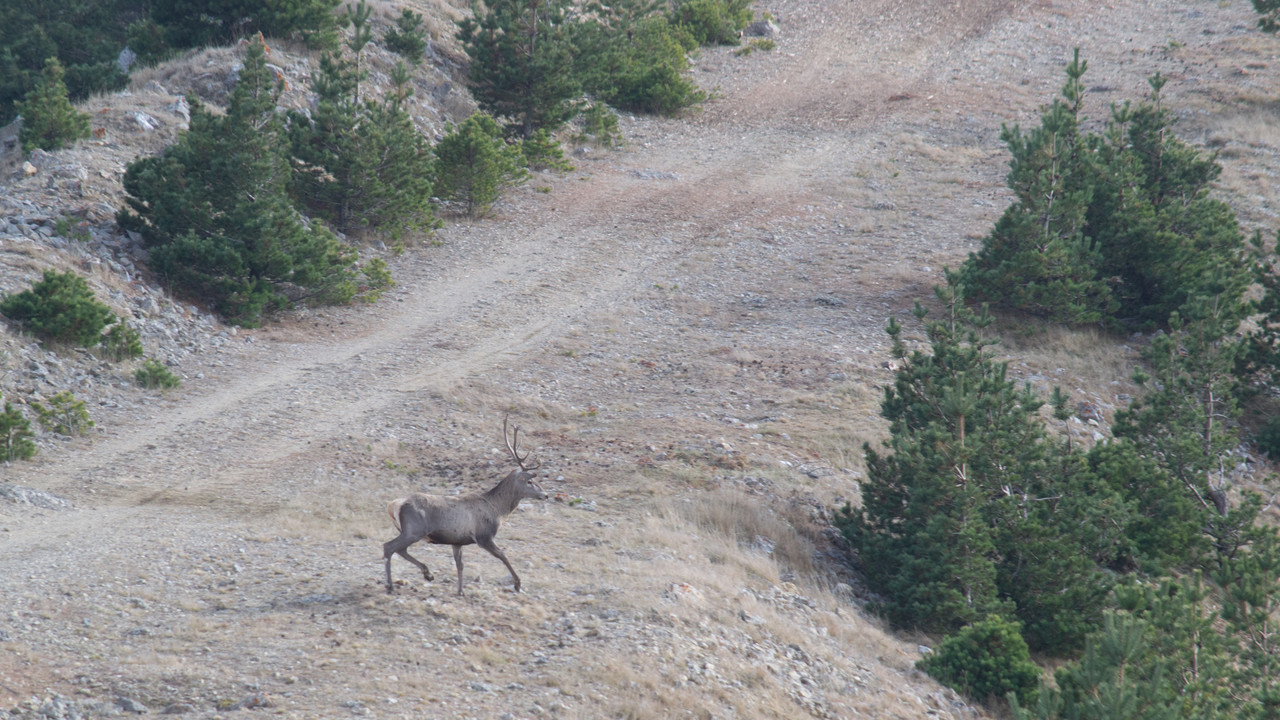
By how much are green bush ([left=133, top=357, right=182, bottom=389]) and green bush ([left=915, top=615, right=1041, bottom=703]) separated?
1152 centimetres

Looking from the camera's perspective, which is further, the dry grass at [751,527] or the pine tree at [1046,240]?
the pine tree at [1046,240]

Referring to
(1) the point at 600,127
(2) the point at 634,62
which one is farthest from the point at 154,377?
(2) the point at 634,62

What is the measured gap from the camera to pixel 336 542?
1047 centimetres

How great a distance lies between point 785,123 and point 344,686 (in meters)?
29.6

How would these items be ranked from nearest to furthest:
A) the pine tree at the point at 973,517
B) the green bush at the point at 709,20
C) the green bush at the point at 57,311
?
the pine tree at the point at 973,517
the green bush at the point at 57,311
the green bush at the point at 709,20

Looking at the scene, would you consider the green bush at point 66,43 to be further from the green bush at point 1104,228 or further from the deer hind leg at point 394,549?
the deer hind leg at point 394,549

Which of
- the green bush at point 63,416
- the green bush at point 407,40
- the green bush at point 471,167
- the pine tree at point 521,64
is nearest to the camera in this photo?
the green bush at point 63,416

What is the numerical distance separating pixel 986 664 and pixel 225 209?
14468 mm

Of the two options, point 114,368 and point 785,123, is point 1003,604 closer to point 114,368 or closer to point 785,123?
point 114,368

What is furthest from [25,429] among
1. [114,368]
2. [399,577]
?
[399,577]

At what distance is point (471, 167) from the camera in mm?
24391

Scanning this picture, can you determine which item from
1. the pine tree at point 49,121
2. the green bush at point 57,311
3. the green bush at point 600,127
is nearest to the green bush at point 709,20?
the green bush at point 600,127

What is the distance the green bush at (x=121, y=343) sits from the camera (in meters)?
15.3

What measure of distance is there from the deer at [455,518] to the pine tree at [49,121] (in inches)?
598
